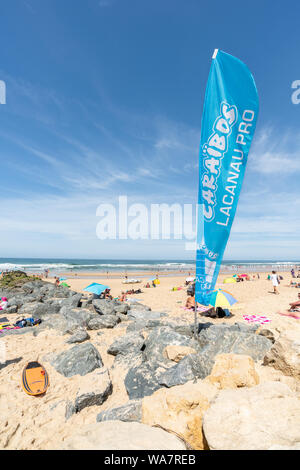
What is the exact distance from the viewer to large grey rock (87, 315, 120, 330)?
8.31 metres

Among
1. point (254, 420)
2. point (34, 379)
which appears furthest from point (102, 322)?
point (254, 420)

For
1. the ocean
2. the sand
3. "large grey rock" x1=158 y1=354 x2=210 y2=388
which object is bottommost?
the ocean

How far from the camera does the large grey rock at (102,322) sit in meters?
8.31

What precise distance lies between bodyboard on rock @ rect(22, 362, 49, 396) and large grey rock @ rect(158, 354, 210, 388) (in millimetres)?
2804

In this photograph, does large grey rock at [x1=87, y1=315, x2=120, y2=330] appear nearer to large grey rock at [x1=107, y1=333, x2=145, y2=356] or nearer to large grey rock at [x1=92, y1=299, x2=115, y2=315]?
large grey rock at [x1=92, y1=299, x2=115, y2=315]

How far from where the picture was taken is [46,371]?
17.9ft

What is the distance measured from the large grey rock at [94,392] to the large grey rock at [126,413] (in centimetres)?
77

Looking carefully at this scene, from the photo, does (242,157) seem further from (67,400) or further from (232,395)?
(67,400)

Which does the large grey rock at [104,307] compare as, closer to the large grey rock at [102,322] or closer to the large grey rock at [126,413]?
the large grey rock at [102,322]

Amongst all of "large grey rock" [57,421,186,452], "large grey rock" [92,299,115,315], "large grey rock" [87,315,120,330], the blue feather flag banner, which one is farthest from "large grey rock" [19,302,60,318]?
"large grey rock" [57,421,186,452]

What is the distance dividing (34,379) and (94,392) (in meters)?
1.91
